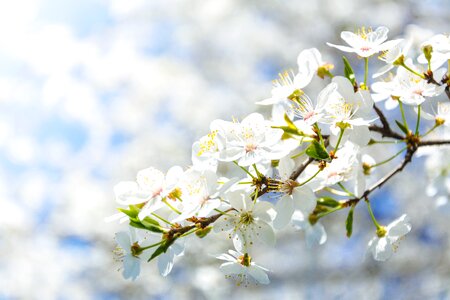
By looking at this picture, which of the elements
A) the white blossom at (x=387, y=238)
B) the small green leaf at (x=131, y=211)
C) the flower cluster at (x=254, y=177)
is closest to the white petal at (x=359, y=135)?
the flower cluster at (x=254, y=177)

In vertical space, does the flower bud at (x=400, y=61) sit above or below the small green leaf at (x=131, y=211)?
above

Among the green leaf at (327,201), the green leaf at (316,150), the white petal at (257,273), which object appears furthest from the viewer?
the green leaf at (327,201)

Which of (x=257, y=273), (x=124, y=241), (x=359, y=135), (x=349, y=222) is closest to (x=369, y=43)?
(x=359, y=135)

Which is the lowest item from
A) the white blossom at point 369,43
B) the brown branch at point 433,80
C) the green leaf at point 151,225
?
the green leaf at point 151,225

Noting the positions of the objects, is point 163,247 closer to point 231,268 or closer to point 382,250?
point 231,268

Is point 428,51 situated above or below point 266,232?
above

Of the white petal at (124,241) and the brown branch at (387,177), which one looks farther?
the brown branch at (387,177)

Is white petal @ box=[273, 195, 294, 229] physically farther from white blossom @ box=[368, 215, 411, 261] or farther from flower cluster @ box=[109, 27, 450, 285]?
white blossom @ box=[368, 215, 411, 261]

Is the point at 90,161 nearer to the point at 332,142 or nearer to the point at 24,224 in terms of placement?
the point at 24,224

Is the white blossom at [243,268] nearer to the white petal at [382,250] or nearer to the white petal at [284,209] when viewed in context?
the white petal at [284,209]
